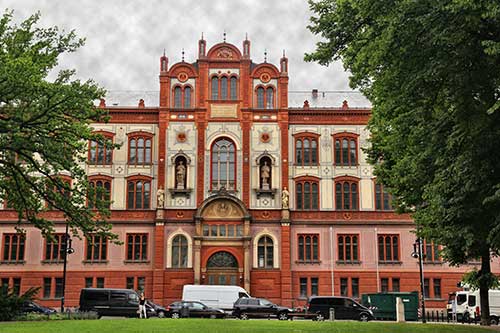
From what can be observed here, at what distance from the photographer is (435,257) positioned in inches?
2029

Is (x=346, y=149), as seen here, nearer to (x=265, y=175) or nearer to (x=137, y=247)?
(x=265, y=175)

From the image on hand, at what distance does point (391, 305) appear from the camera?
44.0 meters

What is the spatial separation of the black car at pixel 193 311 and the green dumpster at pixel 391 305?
11.5 m

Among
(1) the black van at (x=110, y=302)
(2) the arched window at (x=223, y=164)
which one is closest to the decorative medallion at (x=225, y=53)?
(2) the arched window at (x=223, y=164)

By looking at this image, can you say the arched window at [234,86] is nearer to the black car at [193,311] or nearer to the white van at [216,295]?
the white van at [216,295]

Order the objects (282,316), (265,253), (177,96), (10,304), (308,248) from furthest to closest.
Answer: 1. (177,96)
2. (308,248)
3. (265,253)
4. (282,316)
5. (10,304)

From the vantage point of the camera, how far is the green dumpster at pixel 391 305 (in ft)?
143

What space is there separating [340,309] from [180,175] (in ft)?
59.6

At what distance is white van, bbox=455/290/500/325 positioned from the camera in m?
45.1

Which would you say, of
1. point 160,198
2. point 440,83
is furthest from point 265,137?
point 440,83

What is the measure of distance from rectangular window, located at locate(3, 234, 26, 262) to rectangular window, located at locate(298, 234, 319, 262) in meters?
22.7

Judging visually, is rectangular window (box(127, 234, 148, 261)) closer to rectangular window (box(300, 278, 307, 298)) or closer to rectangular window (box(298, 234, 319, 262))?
rectangular window (box(298, 234, 319, 262))

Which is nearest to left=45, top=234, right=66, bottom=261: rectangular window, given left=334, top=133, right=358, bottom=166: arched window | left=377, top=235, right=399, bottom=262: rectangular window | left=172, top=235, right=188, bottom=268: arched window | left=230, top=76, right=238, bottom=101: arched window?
left=172, top=235, right=188, bottom=268: arched window

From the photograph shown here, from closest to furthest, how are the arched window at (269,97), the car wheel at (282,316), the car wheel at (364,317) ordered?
the car wheel at (282,316) < the car wheel at (364,317) < the arched window at (269,97)
